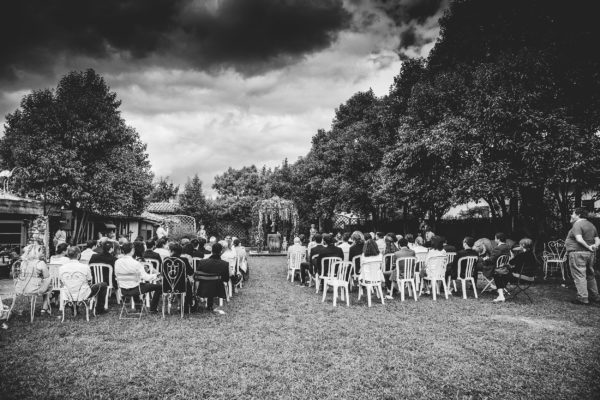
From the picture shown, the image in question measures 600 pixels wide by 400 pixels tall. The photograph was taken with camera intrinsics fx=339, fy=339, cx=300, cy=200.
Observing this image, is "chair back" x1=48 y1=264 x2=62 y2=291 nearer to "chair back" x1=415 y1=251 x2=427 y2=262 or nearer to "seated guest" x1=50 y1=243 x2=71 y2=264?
"seated guest" x1=50 y1=243 x2=71 y2=264

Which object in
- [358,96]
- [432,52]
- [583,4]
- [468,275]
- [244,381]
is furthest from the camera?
[358,96]

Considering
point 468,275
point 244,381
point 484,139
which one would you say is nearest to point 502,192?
point 484,139

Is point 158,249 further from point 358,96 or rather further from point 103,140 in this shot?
point 358,96

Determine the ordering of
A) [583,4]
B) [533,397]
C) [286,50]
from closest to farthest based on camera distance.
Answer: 1. [533,397]
2. [583,4]
3. [286,50]

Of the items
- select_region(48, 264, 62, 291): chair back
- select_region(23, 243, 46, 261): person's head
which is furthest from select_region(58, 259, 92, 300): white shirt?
select_region(48, 264, 62, 291): chair back

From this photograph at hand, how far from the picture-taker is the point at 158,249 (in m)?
7.93

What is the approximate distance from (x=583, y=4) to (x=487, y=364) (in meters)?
12.4

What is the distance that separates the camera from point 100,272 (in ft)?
21.5

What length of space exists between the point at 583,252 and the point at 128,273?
8936 mm

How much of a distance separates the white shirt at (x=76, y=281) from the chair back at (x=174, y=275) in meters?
1.24

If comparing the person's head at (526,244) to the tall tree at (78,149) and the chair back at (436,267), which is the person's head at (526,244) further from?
the tall tree at (78,149)

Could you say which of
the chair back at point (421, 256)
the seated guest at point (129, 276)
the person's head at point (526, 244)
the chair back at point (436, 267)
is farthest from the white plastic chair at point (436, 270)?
the seated guest at point (129, 276)

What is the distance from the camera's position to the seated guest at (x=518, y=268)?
281 inches

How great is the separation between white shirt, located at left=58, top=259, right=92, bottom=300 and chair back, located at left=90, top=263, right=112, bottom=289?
0.73m
